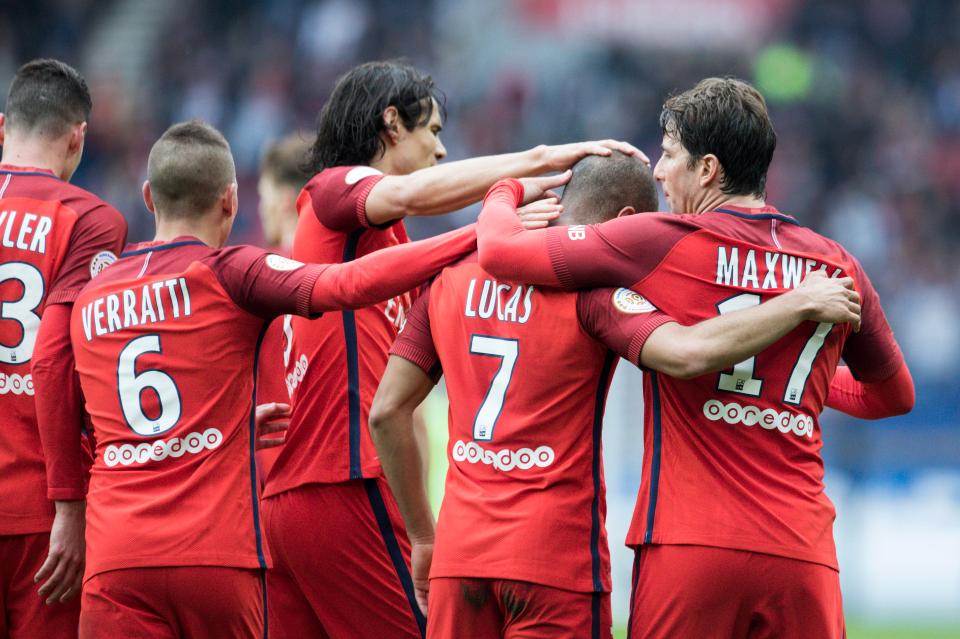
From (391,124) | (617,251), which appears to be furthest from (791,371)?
(391,124)

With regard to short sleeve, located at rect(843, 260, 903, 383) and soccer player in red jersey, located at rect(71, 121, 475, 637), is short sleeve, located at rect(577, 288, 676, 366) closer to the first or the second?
soccer player in red jersey, located at rect(71, 121, 475, 637)

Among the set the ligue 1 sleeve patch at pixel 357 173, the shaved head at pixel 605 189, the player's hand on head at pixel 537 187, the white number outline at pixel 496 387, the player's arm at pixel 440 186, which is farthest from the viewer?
the ligue 1 sleeve patch at pixel 357 173

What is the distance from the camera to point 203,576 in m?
4.22

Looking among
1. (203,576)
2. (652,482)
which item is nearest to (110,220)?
(203,576)

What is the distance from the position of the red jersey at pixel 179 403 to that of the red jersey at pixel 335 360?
52cm

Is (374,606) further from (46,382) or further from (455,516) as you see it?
(46,382)

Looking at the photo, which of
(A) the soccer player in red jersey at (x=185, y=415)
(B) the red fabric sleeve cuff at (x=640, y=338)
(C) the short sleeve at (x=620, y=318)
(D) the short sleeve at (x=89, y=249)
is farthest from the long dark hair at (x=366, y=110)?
(B) the red fabric sleeve cuff at (x=640, y=338)

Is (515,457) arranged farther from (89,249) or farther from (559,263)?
(89,249)

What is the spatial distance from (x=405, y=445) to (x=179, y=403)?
0.79 m

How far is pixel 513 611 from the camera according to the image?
3.97 m

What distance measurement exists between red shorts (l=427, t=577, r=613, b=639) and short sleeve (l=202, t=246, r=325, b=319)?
105 cm

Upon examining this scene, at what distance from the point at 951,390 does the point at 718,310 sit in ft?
29.0

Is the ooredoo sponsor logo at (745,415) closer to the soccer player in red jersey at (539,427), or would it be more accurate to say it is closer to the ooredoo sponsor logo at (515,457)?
the soccer player in red jersey at (539,427)

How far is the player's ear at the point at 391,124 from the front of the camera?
17.4ft
